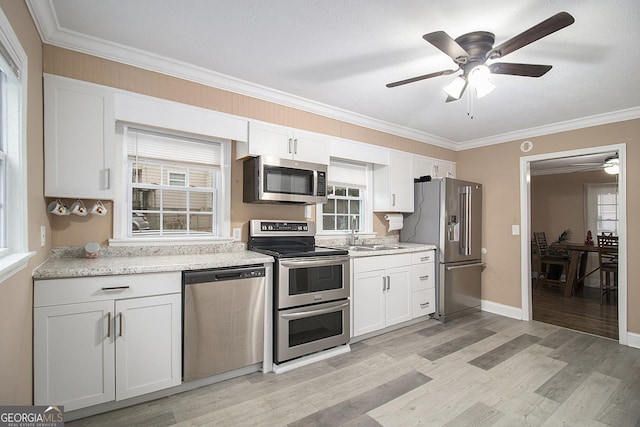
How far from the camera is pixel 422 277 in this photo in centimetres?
379

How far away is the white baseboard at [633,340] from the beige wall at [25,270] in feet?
16.2

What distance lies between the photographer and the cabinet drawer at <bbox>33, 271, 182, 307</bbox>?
68.9 inches

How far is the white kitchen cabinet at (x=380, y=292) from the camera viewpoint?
3148 millimetres

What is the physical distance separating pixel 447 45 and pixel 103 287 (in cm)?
246

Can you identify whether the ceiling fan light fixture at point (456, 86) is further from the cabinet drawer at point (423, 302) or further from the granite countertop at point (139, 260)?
the cabinet drawer at point (423, 302)

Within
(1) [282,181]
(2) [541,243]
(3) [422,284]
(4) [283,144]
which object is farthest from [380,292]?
(2) [541,243]

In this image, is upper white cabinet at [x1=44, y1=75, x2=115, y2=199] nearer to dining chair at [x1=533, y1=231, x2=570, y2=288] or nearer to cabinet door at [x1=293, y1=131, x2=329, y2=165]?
cabinet door at [x1=293, y1=131, x2=329, y2=165]

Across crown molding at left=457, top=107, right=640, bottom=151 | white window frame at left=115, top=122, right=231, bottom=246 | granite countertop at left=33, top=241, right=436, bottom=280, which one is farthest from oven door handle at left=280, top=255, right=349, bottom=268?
crown molding at left=457, top=107, right=640, bottom=151

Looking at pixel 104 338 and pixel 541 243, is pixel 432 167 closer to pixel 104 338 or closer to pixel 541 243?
pixel 541 243

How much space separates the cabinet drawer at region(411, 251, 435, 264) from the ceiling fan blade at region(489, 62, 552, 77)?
2.17 m

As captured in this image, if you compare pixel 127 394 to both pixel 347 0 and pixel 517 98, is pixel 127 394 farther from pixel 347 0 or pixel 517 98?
pixel 517 98

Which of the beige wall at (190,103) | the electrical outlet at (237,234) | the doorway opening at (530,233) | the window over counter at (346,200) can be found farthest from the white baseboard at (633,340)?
the electrical outlet at (237,234)

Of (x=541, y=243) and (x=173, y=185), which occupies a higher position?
(x=173, y=185)

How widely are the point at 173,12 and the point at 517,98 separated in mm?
3037
